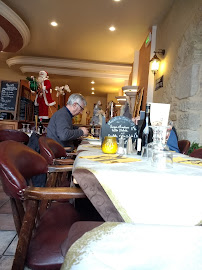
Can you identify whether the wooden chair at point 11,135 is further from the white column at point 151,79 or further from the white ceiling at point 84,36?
the white column at point 151,79

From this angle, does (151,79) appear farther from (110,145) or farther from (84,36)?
(110,145)

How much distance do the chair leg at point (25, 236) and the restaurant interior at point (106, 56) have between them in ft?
0.17

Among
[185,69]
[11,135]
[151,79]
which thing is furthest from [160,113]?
[151,79]

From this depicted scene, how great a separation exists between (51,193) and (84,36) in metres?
5.61

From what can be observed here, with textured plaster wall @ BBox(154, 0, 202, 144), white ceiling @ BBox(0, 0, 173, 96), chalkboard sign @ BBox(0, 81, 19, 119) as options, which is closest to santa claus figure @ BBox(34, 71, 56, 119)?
chalkboard sign @ BBox(0, 81, 19, 119)

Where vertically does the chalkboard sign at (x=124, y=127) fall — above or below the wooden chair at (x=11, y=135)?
above

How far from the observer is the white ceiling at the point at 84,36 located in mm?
4281

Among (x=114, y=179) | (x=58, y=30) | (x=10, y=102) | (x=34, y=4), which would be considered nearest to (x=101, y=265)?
(x=114, y=179)

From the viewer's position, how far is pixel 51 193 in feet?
→ 2.65

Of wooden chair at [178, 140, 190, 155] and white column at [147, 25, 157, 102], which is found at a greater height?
white column at [147, 25, 157, 102]

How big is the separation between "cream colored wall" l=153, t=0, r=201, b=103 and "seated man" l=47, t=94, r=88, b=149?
1.62 meters

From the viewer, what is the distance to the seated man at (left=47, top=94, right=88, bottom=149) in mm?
2666

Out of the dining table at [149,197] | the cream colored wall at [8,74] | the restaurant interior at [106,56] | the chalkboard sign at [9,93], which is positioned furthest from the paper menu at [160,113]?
the cream colored wall at [8,74]

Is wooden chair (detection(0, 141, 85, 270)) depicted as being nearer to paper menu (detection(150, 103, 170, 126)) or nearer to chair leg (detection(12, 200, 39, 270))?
chair leg (detection(12, 200, 39, 270))
